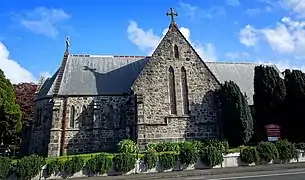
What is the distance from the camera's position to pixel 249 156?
58.1ft

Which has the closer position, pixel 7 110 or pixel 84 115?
pixel 7 110

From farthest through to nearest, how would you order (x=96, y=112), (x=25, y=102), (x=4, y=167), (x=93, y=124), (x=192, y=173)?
(x=25, y=102) → (x=96, y=112) → (x=93, y=124) → (x=192, y=173) → (x=4, y=167)

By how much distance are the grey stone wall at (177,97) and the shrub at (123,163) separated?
609cm

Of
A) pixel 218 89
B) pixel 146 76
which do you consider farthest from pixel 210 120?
pixel 146 76

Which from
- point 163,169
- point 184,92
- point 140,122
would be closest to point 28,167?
point 163,169

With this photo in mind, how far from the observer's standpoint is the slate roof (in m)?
28.0

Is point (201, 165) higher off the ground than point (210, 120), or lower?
lower

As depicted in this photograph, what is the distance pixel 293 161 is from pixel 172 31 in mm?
15497

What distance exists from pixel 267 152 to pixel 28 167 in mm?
15042

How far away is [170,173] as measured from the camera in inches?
636

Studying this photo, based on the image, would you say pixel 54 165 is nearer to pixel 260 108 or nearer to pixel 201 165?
pixel 201 165

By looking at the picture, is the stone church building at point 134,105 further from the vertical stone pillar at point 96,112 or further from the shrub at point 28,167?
→ the shrub at point 28,167

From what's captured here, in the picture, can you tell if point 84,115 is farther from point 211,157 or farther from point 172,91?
point 211,157

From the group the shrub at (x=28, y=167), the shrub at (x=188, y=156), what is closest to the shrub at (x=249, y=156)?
the shrub at (x=188, y=156)
